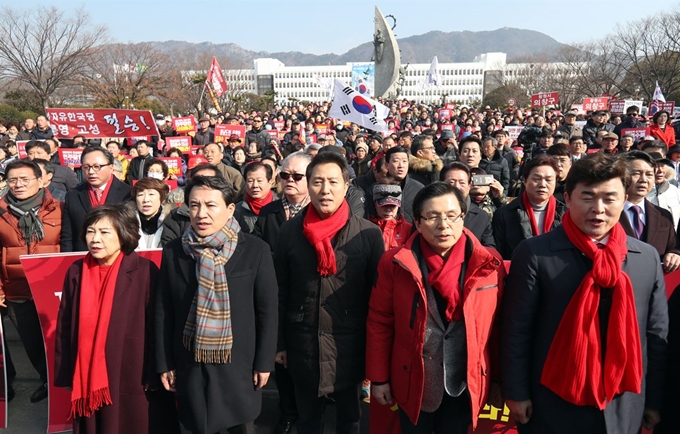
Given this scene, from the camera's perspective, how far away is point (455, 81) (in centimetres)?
11288

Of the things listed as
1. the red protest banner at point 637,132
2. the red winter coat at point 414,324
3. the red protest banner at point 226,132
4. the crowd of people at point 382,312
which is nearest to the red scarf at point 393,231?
the crowd of people at point 382,312

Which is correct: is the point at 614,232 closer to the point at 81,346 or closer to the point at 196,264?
the point at 196,264

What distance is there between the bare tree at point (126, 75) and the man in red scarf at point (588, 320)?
29243mm

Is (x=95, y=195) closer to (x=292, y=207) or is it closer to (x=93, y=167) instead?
(x=93, y=167)

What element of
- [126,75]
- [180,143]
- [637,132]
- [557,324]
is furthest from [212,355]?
[126,75]

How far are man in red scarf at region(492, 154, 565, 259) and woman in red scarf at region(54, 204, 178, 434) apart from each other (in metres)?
2.38

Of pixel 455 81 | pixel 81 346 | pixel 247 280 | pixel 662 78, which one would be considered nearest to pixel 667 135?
pixel 247 280

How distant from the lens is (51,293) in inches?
123

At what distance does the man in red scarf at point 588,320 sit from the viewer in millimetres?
2004

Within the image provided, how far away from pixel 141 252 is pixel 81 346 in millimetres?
721

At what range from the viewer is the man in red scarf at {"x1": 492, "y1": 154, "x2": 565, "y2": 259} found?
→ 10.9 feet

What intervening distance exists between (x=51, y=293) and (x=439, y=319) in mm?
2557

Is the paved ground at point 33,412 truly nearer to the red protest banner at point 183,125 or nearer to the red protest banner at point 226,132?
the red protest banner at point 226,132

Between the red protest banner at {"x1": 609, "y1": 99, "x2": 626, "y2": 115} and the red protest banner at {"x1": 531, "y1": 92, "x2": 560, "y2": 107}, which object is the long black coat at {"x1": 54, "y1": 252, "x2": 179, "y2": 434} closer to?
the red protest banner at {"x1": 531, "y1": 92, "x2": 560, "y2": 107}
